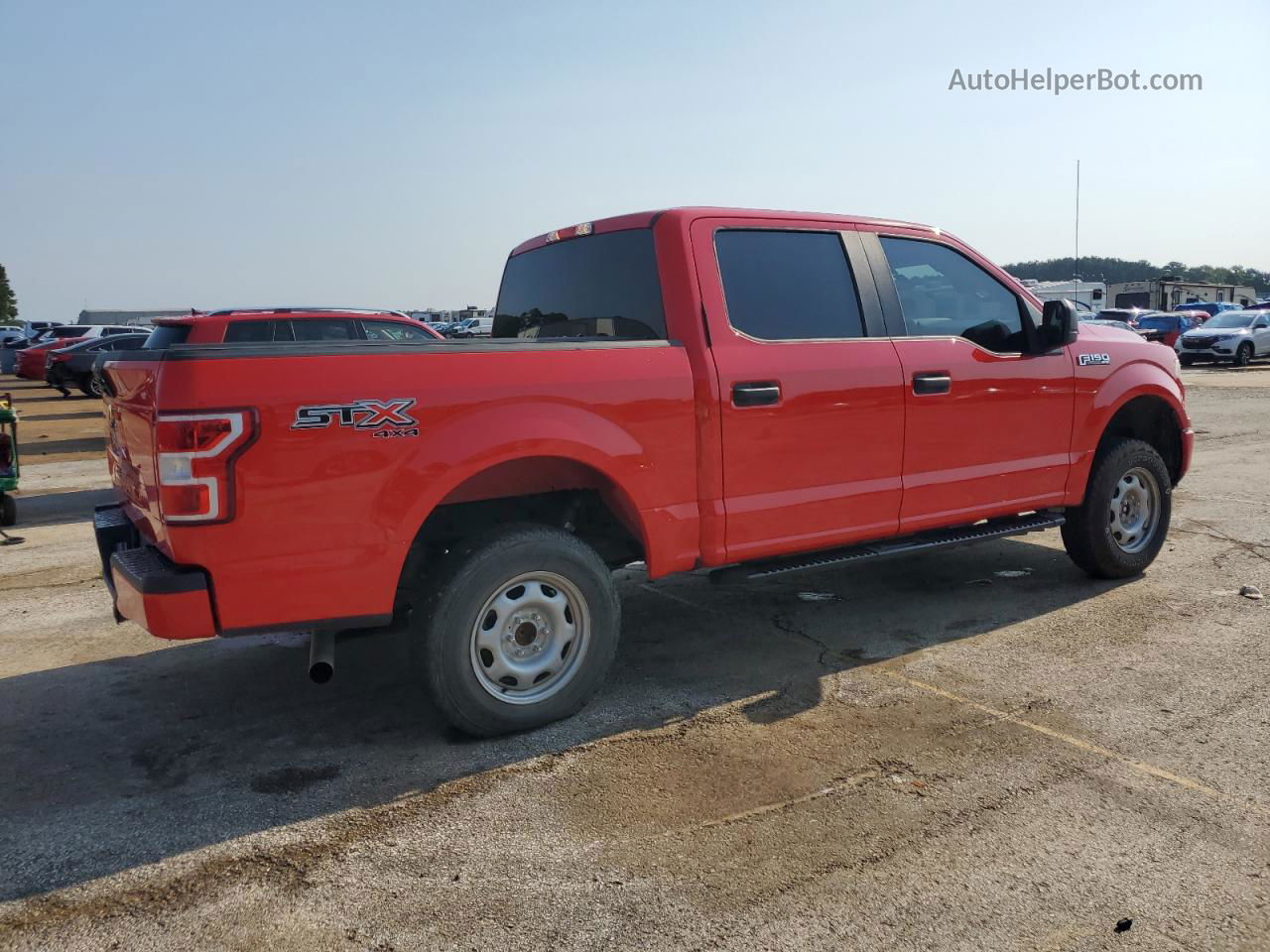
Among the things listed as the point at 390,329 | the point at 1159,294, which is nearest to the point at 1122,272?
the point at 1159,294

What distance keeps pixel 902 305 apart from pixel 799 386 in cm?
95

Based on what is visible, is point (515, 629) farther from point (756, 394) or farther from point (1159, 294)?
point (1159, 294)

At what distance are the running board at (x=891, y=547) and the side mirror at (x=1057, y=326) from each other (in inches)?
37.7

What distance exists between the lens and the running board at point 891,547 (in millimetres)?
4473

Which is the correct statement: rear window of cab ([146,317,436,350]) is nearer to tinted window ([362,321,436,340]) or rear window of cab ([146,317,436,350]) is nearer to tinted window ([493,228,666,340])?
tinted window ([362,321,436,340])

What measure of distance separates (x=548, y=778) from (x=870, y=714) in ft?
4.41

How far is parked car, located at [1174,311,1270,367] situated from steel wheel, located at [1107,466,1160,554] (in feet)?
81.6

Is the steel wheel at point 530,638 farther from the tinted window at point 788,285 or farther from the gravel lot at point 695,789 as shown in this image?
the tinted window at point 788,285

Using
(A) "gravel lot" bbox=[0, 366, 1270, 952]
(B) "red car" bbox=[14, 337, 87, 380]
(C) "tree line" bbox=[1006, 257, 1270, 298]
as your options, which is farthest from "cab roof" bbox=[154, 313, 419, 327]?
(C) "tree line" bbox=[1006, 257, 1270, 298]

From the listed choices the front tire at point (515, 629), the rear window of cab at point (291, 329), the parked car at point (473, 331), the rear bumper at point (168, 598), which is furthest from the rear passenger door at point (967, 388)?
the rear window of cab at point (291, 329)

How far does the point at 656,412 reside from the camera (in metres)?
4.07

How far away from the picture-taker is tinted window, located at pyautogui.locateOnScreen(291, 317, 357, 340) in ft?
34.1

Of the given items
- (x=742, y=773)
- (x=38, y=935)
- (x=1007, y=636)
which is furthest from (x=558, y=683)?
(x=1007, y=636)

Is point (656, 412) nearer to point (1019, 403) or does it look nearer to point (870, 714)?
point (870, 714)
